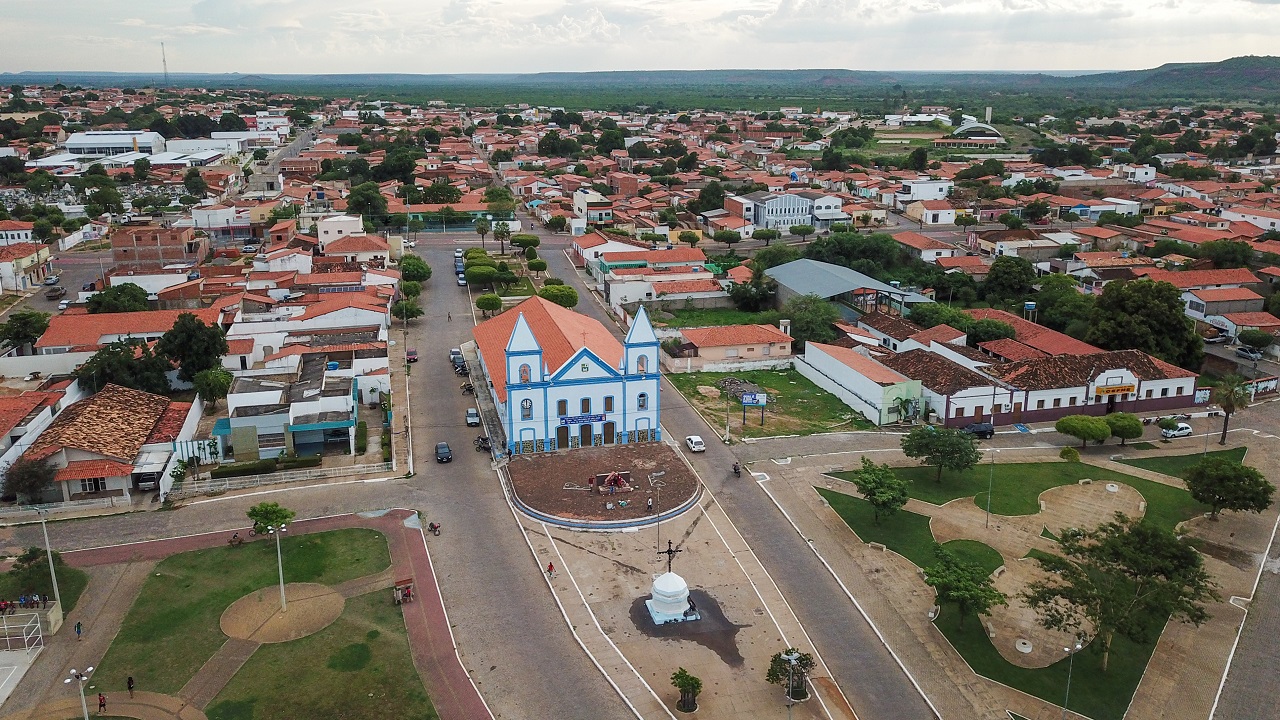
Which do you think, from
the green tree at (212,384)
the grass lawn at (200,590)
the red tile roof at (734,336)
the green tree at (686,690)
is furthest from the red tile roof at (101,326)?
the green tree at (686,690)

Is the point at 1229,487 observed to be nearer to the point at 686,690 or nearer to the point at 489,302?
the point at 686,690

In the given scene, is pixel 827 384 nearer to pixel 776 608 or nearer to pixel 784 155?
pixel 776 608

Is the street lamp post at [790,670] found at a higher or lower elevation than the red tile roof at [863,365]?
lower

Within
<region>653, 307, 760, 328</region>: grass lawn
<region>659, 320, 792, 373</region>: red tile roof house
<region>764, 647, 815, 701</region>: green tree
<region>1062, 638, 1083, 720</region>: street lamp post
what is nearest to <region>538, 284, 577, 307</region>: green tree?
<region>653, 307, 760, 328</region>: grass lawn

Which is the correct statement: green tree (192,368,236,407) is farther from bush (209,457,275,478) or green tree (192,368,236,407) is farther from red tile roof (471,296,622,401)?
red tile roof (471,296,622,401)

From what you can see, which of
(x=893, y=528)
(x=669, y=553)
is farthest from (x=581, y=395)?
(x=893, y=528)

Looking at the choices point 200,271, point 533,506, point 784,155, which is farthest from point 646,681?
point 784,155

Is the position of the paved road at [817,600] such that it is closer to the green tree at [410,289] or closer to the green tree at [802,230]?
the green tree at [410,289]
